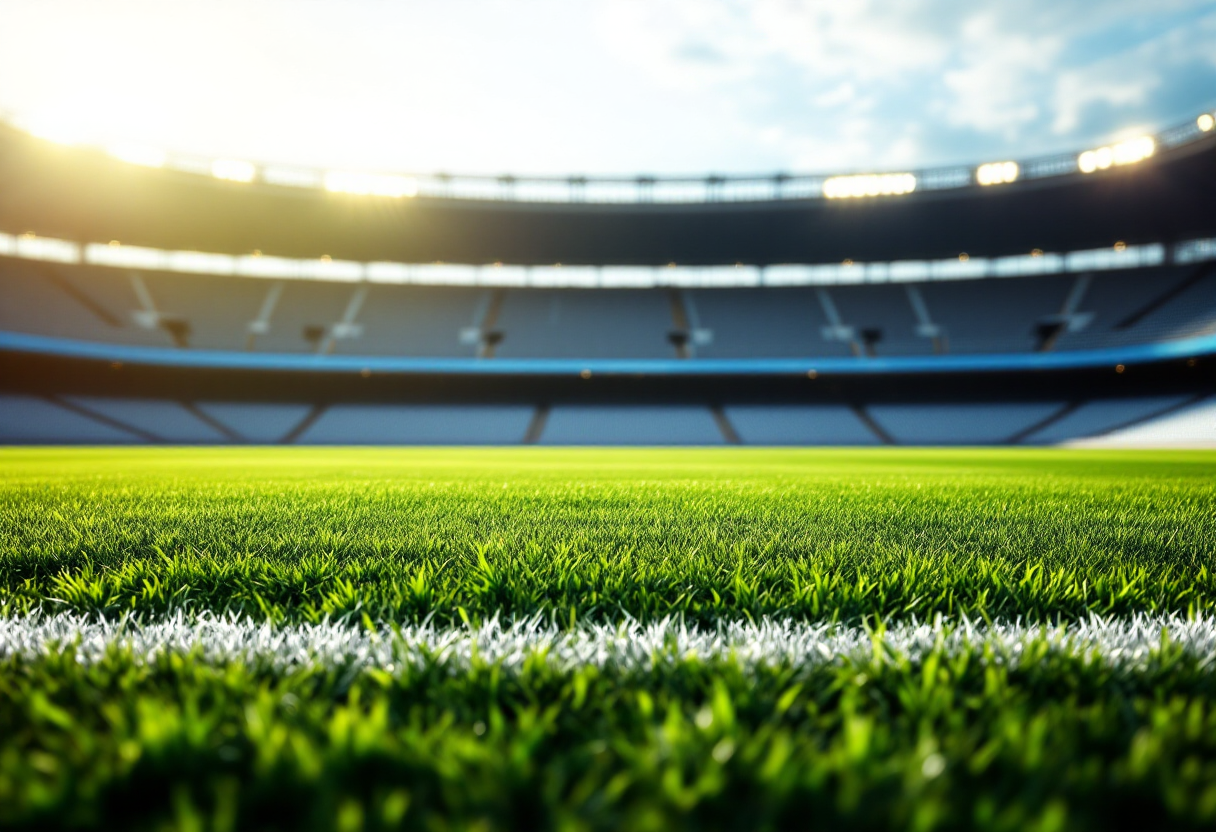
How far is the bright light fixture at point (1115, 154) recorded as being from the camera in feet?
81.2

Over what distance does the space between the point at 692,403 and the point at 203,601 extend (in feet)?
106

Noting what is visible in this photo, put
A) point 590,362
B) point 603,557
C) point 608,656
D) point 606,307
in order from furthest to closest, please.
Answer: point 606,307, point 590,362, point 603,557, point 608,656

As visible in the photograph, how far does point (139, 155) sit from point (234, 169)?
3310 mm

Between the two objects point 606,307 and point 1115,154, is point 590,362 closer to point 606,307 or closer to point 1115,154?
point 606,307

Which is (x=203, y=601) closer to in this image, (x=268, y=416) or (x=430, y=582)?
(x=430, y=582)

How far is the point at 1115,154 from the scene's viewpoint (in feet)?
87.9

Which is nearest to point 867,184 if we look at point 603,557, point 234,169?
point 234,169

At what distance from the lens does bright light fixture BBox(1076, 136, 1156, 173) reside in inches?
974

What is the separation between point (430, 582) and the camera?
1.84m

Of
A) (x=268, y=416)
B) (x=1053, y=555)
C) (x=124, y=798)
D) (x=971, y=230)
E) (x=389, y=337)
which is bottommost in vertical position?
(x=1053, y=555)

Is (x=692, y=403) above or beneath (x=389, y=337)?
beneath

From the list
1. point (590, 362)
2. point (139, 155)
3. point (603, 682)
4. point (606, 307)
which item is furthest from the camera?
point (606, 307)

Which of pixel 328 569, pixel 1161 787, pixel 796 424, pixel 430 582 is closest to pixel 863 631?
pixel 1161 787

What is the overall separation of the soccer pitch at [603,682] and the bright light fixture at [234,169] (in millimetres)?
30180
